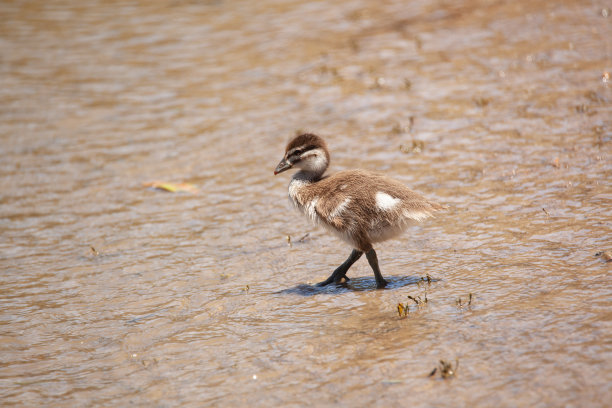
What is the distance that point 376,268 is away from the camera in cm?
644

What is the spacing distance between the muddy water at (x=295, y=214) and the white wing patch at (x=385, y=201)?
0.77 meters

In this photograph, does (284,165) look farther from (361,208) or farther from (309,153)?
(361,208)

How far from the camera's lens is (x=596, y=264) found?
6.16 metres

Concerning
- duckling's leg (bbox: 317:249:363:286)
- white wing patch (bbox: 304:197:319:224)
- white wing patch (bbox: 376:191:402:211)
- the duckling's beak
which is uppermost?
the duckling's beak

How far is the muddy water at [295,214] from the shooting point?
5.25m

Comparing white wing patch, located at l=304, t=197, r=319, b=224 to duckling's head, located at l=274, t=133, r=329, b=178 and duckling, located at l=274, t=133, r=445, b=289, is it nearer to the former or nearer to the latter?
duckling, located at l=274, t=133, r=445, b=289

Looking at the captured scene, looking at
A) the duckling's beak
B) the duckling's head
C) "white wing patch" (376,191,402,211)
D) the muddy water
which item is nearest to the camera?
the muddy water

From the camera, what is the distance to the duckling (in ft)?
21.1

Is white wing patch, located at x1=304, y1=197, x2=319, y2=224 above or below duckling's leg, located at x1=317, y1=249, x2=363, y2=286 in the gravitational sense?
above

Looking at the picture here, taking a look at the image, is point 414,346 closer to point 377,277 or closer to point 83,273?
point 377,277

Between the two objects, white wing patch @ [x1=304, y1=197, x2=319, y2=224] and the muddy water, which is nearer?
the muddy water

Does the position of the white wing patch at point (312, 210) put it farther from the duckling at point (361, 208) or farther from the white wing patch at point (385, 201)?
the white wing patch at point (385, 201)

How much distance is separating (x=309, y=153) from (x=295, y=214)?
1710 millimetres

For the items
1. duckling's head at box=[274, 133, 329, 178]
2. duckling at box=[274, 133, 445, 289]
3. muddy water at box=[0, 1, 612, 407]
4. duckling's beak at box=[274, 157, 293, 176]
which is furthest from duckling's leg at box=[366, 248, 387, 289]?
duckling's beak at box=[274, 157, 293, 176]
